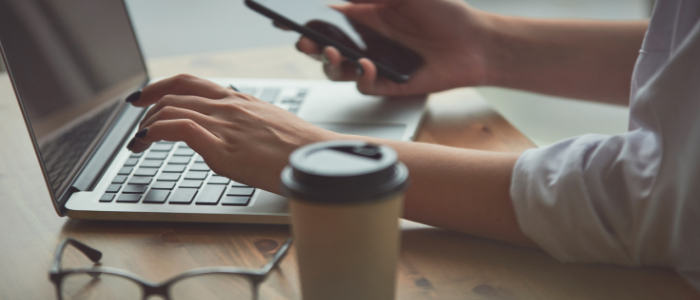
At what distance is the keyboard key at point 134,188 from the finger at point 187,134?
0.07 m

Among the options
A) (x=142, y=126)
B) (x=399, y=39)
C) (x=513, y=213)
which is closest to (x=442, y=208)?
(x=513, y=213)

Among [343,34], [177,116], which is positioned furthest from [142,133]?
[343,34]

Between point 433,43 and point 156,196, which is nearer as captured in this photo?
point 156,196

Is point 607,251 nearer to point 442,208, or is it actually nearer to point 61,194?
point 442,208

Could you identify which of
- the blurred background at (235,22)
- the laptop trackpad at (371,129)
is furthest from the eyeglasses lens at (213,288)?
the blurred background at (235,22)

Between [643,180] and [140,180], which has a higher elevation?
[643,180]

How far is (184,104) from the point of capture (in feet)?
1.94

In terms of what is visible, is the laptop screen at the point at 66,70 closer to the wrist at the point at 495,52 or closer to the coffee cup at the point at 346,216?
the coffee cup at the point at 346,216

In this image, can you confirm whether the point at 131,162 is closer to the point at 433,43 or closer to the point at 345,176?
the point at 345,176

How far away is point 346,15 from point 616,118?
1.44 m

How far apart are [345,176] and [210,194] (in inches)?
12.0

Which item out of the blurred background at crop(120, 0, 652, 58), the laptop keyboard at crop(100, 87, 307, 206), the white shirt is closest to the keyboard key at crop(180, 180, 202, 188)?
the laptop keyboard at crop(100, 87, 307, 206)

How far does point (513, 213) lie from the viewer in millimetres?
499

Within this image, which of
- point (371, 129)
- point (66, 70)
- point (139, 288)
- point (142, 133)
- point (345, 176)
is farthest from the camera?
point (371, 129)
